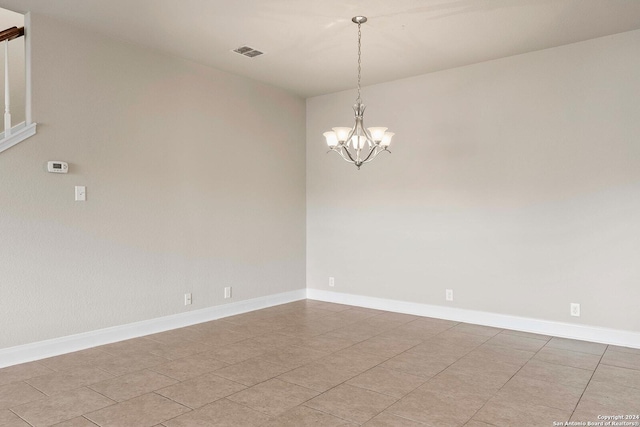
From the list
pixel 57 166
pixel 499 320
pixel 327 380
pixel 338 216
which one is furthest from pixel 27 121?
pixel 499 320

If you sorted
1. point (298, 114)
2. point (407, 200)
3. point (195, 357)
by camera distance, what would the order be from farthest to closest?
point (298, 114) → point (407, 200) → point (195, 357)

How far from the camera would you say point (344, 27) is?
12.3 feet

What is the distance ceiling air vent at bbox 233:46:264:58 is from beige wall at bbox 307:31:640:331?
1675 millimetres

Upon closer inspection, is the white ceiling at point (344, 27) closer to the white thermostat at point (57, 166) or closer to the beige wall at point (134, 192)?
the beige wall at point (134, 192)

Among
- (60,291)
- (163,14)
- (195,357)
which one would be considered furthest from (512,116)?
(60,291)

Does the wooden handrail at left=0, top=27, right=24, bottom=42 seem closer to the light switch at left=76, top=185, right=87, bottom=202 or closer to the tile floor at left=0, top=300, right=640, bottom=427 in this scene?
the light switch at left=76, top=185, right=87, bottom=202

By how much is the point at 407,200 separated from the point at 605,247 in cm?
206

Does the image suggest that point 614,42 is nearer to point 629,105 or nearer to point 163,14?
point 629,105

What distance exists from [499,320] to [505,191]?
1.36m

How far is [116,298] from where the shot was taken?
4.04 m

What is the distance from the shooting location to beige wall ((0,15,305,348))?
11.6 feet

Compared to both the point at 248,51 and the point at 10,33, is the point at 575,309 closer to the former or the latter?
the point at 248,51

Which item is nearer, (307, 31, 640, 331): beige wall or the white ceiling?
the white ceiling

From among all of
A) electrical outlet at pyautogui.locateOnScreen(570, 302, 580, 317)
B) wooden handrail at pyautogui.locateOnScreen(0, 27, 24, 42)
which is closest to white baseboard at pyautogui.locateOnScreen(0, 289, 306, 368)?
wooden handrail at pyautogui.locateOnScreen(0, 27, 24, 42)
